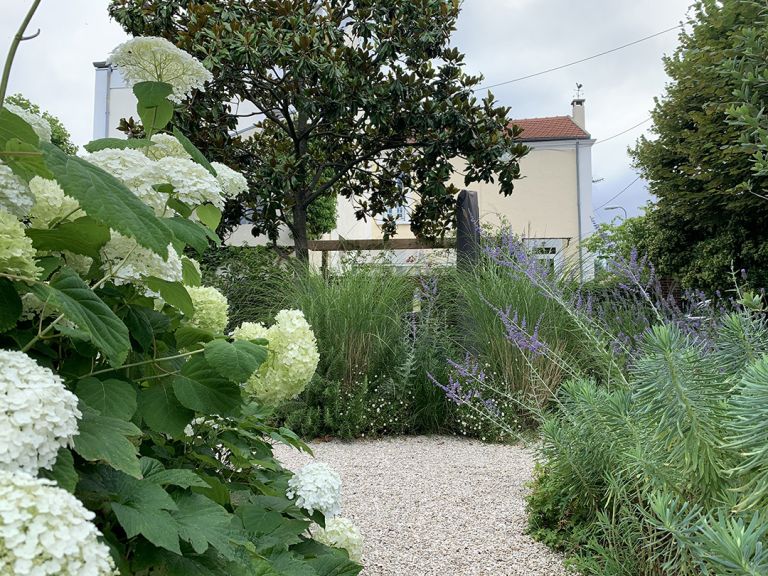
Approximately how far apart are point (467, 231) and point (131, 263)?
5.57 metres

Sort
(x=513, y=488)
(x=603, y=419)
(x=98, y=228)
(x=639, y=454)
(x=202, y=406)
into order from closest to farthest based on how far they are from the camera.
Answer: (x=98, y=228)
(x=202, y=406)
(x=639, y=454)
(x=603, y=419)
(x=513, y=488)

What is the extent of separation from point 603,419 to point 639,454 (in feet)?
1.19

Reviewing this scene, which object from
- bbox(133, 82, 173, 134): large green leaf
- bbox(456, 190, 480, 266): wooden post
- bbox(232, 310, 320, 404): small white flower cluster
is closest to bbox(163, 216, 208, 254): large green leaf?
bbox(133, 82, 173, 134): large green leaf

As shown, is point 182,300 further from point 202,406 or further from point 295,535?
point 295,535

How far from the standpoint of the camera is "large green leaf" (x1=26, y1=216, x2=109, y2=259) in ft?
2.95

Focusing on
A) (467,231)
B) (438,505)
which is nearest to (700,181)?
(467,231)

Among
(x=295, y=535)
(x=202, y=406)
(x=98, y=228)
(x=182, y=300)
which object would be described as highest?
(x=98, y=228)

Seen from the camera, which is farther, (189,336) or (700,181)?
(700,181)

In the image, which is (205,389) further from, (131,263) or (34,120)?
(34,120)

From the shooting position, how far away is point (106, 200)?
744mm

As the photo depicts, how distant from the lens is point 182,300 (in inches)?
42.2

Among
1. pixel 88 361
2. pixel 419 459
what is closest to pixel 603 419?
pixel 88 361

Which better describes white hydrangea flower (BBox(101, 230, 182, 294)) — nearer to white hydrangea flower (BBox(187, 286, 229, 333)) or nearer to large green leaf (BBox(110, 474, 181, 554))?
large green leaf (BBox(110, 474, 181, 554))

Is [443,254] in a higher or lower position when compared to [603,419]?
higher
